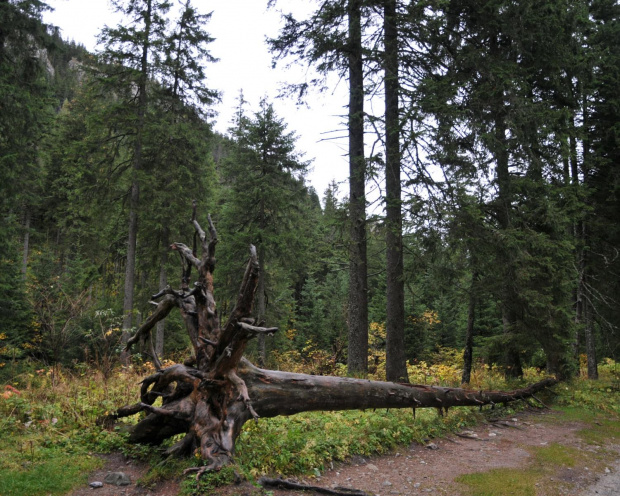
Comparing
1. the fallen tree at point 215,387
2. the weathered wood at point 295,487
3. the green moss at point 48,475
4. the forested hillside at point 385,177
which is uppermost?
the forested hillside at point 385,177

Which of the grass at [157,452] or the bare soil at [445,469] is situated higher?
the grass at [157,452]

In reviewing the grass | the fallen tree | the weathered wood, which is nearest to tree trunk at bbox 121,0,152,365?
the grass

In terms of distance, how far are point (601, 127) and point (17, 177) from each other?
22.3 meters

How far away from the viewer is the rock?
3830 millimetres

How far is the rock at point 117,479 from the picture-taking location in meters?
3.83

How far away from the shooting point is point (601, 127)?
1531cm

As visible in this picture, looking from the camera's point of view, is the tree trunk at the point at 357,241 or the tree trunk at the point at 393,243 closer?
the tree trunk at the point at 393,243

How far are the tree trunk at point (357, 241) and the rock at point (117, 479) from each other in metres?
7.10

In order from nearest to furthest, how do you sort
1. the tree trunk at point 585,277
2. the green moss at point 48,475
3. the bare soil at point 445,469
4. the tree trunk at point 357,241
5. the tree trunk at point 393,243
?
1. the green moss at point 48,475
2. the bare soil at point 445,469
3. the tree trunk at point 393,243
4. the tree trunk at point 357,241
5. the tree trunk at point 585,277

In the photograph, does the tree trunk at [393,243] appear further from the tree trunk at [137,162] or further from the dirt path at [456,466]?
the tree trunk at [137,162]

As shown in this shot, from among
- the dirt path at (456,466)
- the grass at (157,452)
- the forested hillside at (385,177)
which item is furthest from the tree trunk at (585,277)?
the dirt path at (456,466)

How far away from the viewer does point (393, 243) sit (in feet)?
33.2

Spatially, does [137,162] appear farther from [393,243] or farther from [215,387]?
[215,387]

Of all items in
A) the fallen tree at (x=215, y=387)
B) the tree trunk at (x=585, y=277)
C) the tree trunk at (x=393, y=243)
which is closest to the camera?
the fallen tree at (x=215, y=387)
